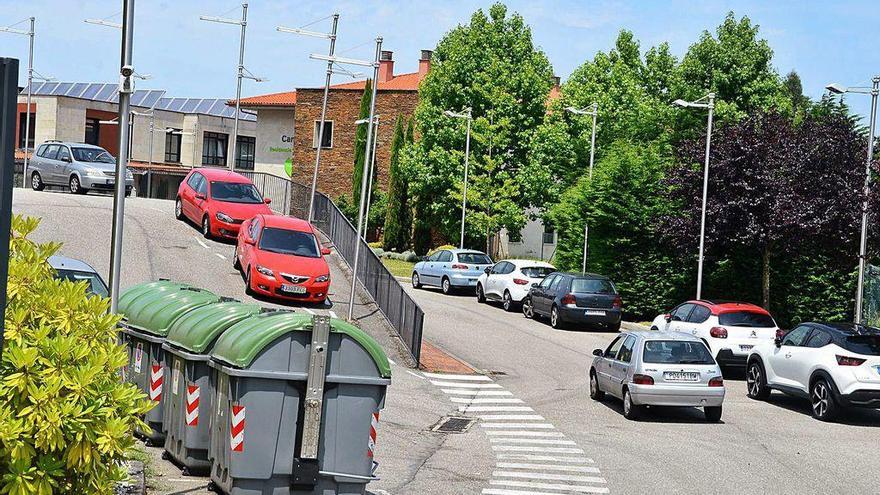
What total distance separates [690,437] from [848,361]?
369 cm

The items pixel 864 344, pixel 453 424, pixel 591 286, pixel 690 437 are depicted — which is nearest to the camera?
pixel 690 437

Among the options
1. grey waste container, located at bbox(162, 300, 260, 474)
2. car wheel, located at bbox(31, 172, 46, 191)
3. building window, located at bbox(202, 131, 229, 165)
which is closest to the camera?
grey waste container, located at bbox(162, 300, 260, 474)

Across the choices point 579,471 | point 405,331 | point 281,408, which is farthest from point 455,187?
point 281,408

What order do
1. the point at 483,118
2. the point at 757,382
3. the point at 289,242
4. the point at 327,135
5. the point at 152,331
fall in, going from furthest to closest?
the point at 327,135 < the point at 483,118 < the point at 289,242 < the point at 757,382 < the point at 152,331

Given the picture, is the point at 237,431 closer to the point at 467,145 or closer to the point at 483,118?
the point at 467,145

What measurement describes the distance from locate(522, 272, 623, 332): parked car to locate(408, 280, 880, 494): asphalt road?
3.83 meters

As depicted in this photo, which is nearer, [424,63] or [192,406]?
[192,406]

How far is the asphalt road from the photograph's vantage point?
14453mm

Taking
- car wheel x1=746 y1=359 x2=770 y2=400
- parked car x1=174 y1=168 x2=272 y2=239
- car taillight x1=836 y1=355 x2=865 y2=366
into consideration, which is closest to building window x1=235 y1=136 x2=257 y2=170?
parked car x1=174 y1=168 x2=272 y2=239

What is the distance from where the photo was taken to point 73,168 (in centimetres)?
4341

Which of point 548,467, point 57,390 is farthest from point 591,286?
point 57,390

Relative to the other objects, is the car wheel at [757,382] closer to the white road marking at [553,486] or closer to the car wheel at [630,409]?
the car wheel at [630,409]

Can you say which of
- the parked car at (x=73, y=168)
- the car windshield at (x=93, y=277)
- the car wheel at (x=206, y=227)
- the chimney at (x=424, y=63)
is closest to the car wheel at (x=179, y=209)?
the car wheel at (x=206, y=227)

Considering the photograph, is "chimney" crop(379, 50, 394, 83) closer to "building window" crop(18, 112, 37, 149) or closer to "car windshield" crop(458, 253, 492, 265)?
"building window" crop(18, 112, 37, 149)
